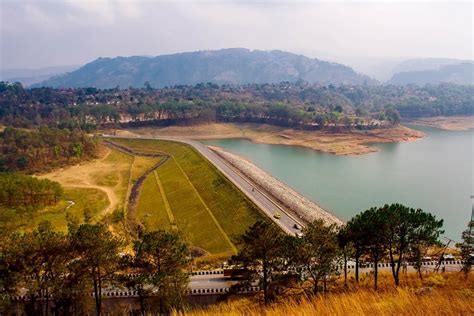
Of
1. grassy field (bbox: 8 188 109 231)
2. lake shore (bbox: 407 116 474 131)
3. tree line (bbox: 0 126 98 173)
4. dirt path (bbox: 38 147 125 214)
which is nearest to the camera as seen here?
grassy field (bbox: 8 188 109 231)

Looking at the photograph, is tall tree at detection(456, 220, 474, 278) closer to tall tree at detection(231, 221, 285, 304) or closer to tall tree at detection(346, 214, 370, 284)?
tall tree at detection(346, 214, 370, 284)

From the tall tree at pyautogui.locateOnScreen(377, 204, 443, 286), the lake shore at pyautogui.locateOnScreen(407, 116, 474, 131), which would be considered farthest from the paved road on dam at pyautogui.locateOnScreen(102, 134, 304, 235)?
the lake shore at pyautogui.locateOnScreen(407, 116, 474, 131)

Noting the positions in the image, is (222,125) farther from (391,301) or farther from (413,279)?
(391,301)

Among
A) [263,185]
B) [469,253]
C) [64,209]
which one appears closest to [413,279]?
[469,253]

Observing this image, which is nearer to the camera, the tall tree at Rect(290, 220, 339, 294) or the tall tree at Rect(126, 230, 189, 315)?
the tall tree at Rect(126, 230, 189, 315)

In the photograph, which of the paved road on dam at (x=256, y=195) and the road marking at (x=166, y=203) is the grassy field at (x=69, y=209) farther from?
the paved road on dam at (x=256, y=195)

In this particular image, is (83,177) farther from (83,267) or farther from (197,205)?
(83,267)
